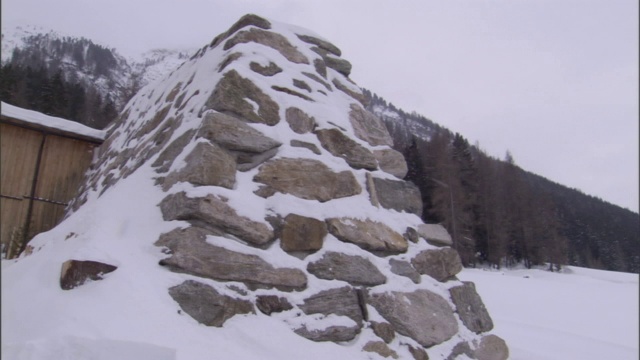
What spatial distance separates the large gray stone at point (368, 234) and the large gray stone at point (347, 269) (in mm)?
186

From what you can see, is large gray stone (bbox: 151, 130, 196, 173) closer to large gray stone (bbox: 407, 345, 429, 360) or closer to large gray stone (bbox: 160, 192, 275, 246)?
large gray stone (bbox: 160, 192, 275, 246)

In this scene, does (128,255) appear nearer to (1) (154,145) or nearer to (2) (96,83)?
(1) (154,145)

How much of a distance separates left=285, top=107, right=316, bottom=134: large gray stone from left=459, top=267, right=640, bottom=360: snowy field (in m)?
2.77

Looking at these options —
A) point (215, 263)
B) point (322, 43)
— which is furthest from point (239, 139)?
point (322, 43)

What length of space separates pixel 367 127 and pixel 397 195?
36.7 inches

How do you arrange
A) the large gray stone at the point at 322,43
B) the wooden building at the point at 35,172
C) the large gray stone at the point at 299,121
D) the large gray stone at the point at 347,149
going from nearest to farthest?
the large gray stone at the point at 299,121
the large gray stone at the point at 347,149
the large gray stone at the point at 322,43
the wooden building at the point at 35,172

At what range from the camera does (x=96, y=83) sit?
16281 mm

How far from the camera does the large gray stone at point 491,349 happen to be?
3632mm

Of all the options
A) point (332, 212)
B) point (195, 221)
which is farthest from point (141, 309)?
point (332, 212)

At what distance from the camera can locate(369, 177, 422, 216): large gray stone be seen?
13.6 ft

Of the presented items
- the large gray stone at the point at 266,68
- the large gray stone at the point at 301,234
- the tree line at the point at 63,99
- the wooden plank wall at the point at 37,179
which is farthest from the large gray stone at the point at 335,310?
the tree line at the point at 63,99

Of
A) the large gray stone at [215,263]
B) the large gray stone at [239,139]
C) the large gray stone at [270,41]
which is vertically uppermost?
the large gray stone at [270,41]

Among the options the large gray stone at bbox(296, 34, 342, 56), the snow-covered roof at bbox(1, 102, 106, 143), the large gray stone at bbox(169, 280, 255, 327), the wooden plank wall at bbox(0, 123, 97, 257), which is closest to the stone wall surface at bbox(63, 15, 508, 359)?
the large gray stone at bbox(169, 280, 255, 327)

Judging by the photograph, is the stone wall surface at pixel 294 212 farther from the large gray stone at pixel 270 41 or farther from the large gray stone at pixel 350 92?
the large gray stone at pixel 350 92
